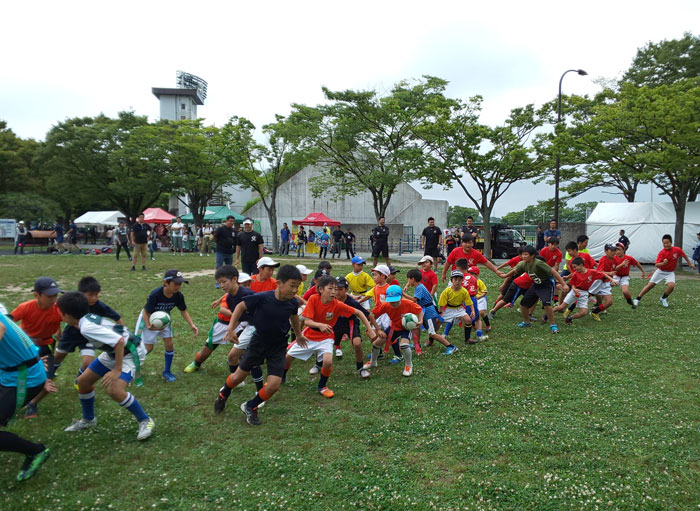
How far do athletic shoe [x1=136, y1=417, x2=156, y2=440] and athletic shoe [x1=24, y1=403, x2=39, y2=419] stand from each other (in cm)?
141

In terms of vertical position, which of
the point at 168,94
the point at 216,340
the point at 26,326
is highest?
the point at 168,94

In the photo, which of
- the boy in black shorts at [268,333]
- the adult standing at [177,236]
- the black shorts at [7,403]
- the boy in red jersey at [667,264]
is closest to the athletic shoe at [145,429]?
the boy in black shorts at [268,333]

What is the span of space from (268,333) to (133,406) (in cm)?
154

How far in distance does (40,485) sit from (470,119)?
24.4 meters

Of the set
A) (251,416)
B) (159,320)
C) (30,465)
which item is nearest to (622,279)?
(251,416)

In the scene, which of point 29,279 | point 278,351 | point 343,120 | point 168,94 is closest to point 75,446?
point 278,351

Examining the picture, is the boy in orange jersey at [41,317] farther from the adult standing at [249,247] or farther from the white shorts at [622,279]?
the white shorts at [622,279]

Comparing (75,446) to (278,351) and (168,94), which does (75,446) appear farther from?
(168,94)

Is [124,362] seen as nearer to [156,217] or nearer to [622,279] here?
[622,279]

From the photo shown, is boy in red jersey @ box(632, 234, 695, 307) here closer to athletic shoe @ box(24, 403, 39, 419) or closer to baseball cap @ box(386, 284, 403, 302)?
baseball cap @ box(386, 284, 403, 302)

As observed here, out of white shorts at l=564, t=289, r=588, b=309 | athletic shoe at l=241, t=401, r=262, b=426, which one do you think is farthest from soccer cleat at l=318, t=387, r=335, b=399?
white shorts at l=564, t=289, r=588, b=309

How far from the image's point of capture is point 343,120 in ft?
82.6

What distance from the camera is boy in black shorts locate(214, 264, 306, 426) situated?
476 cm

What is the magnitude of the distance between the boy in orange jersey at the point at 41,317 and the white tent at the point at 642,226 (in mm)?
26479
